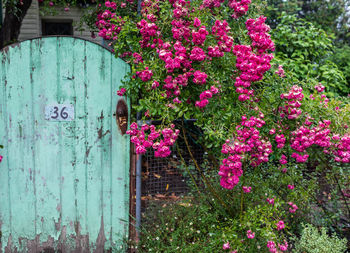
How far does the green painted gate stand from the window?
6.66 m

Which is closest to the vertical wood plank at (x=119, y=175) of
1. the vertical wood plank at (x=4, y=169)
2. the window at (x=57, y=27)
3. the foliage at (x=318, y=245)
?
the vertical wood plank at (x=4, y=169)

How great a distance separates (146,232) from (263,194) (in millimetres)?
1135

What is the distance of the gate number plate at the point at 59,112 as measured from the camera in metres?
2.52

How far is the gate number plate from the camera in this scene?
8.27 ft

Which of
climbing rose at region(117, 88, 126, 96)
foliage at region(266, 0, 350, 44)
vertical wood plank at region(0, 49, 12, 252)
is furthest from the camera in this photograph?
foliage at region(266, 0, 350, 44)

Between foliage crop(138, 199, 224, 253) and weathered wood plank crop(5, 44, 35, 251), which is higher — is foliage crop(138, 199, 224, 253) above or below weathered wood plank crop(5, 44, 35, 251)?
below

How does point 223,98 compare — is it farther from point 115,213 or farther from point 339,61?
point 339,61

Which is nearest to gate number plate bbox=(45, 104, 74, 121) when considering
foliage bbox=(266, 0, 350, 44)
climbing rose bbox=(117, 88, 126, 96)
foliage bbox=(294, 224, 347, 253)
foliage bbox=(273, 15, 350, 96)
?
climbing rose bbox=(117, 88, 126, 96)

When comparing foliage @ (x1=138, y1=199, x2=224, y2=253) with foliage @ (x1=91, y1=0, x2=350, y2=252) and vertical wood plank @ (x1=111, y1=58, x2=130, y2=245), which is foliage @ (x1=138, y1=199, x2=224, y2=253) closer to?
foliage @ (x1=91, y1=0, x2=350, y2=252)

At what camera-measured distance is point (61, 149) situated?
8.45ft

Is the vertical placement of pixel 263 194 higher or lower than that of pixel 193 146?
lower

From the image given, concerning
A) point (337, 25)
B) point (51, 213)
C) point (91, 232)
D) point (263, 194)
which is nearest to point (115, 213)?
point (91, 232)

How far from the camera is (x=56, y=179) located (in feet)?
8.52

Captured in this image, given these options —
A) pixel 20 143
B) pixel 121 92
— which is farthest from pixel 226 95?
pixel 20 143
